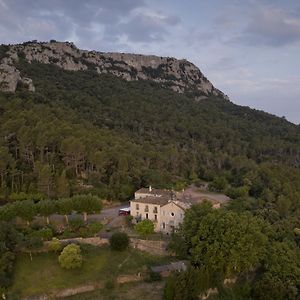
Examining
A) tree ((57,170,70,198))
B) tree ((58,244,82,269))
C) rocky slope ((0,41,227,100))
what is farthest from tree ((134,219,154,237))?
rocky slope ((0,41,227,100))

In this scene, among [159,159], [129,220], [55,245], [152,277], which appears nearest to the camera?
[152,277]

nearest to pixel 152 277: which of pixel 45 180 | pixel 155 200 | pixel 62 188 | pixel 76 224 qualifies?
pixel 76 224

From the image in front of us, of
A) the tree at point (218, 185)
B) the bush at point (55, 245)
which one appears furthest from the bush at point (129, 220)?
the tree at point (218, 185)

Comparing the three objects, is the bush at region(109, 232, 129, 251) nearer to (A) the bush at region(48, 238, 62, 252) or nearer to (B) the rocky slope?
(A) the bush at region(48, 238, 62, 252)

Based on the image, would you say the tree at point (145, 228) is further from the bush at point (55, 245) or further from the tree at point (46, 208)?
the tree at point (46, 208)

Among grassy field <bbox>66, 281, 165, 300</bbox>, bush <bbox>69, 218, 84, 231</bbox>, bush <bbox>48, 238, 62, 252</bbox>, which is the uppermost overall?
bush <bbox>69, 218, 84, 231</bbox>

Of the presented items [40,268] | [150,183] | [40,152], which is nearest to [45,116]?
[40,152]

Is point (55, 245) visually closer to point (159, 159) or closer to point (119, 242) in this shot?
point (119, 242)

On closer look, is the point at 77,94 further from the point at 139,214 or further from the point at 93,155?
the point at 139,214
